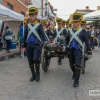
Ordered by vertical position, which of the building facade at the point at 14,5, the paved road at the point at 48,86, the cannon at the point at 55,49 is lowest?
the paved road at the point at 48,86

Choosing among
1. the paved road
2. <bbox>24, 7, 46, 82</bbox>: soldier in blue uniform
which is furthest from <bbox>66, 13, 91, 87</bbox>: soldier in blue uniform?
<bbox>24, 7, 46, 82</bbox>: soldier in blue uniform

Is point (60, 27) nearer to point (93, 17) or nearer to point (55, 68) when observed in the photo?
point (55, 68)

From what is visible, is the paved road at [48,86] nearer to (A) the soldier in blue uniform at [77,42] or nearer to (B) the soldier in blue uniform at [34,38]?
Answer: (A) the soldier in blue uniform at [77,42]

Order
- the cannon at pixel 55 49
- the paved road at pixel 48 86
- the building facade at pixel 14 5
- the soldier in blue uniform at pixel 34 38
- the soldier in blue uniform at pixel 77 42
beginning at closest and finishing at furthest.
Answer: the paved road at pixel 48 86 < the soldier in blue uniform at pixel 77 42 < the soldier in blue uniform at pixel 34 38 < the cannon at pixel 55 49 < the building facade at pixel 14 5

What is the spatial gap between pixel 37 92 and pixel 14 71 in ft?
9.34

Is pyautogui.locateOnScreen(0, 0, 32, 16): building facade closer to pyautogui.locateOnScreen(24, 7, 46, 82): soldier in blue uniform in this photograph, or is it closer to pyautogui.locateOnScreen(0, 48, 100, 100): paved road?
pyautogui.locateOnScreen(0, 48, 100, 100): paved road

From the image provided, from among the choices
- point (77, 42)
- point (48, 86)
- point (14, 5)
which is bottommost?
point (48, 86)

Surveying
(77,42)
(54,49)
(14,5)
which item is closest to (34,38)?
(54,49)

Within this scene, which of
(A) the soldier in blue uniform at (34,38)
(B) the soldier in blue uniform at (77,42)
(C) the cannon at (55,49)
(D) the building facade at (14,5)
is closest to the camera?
(B) the soldier in blue uniform at (77,42)

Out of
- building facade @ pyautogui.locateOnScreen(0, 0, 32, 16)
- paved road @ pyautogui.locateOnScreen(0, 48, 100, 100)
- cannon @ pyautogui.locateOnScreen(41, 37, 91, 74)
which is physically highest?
building facade @ pyautogui.locateOnScreen(0, 0, 32, 16)

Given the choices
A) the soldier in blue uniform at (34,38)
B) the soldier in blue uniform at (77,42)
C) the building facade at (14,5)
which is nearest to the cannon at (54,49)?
the soldier in blue uniform at (34,38)

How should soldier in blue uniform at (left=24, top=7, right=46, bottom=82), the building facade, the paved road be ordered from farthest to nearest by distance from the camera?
the building facade
soldier in blue uniform at (left=24, top=7, right=46, bottom=82)
the paved road

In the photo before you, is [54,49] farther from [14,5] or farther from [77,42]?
[14,5]

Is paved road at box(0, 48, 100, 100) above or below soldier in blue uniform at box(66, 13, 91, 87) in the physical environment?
below
